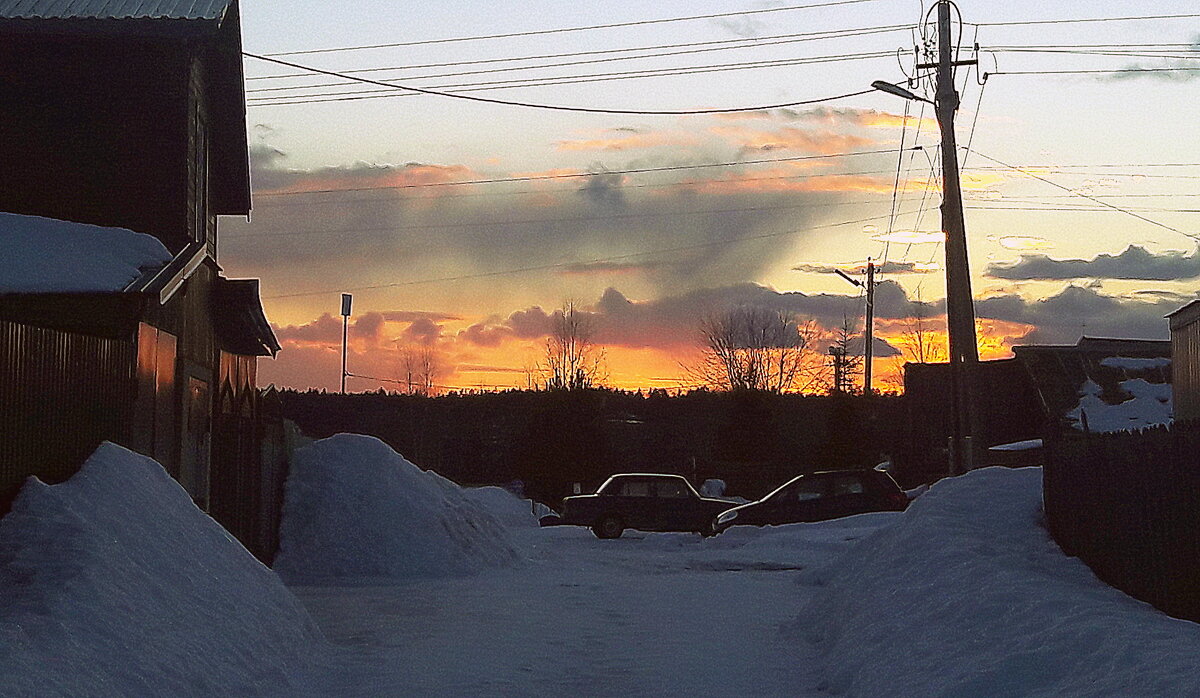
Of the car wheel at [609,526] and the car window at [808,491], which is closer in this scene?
the car window at [808,491]

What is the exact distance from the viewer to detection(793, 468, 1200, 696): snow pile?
22.6 ft

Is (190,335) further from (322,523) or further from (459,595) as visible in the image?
(459,595)

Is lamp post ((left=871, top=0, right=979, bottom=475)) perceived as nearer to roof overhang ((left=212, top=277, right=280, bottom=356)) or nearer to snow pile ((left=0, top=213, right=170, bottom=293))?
roof overhang ((left=212, top=277, right=280, bottom=356))

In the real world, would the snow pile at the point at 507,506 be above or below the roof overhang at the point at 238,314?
below

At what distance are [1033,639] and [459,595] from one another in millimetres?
8410

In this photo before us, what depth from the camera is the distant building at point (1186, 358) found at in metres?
14.4

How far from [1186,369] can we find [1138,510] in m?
7.04

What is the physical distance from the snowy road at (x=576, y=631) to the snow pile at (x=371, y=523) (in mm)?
711

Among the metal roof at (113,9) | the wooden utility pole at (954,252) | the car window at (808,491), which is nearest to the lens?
the metal roof at (113,9)

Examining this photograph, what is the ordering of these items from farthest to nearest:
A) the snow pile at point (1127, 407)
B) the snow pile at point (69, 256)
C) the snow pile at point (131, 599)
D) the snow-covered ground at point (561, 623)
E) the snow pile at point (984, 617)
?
the snow pile at point (1127, 407) → the snow pile at point (69, 256) → the snow-covered ground at point (561, 623) → the snow pile at point (984, 617) → the snow pile at point (131, 599)

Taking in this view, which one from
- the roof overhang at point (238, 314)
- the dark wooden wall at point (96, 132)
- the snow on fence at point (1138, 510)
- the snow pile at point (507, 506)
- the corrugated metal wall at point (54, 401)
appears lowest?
the snow pile at point (507, 506)

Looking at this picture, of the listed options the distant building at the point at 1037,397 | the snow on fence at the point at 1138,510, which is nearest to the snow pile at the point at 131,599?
the snow on fence at the point at 1138,510

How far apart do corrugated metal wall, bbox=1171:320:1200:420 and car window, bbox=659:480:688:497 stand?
44.9 feet

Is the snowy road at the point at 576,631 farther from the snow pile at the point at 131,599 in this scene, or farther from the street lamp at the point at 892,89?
the street lamp at the point at 892,89
